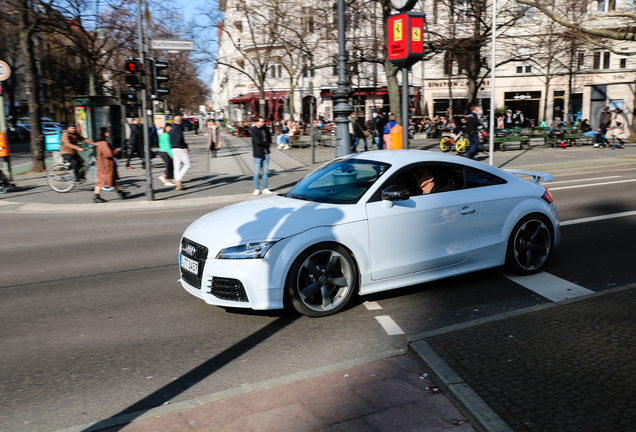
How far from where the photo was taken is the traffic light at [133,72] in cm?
1345

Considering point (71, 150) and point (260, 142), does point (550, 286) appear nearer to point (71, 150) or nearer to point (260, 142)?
point (260, 142)

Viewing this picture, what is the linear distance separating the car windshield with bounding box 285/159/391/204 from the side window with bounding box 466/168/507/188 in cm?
96

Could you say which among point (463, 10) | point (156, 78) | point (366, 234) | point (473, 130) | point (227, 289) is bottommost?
point (227, 289)

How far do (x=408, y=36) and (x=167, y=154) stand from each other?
7.35m

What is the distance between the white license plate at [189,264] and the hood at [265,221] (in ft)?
0.67

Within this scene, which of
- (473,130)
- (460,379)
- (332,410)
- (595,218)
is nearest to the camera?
(332,410)

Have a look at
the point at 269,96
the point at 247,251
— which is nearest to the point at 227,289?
the point at 247,251

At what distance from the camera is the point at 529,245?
656cm

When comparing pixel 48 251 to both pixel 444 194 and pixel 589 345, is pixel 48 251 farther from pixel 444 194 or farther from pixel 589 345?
pixel 589 345

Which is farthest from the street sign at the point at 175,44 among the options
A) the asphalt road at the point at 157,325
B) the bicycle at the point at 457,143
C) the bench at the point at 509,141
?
the bench at the point at 509,141

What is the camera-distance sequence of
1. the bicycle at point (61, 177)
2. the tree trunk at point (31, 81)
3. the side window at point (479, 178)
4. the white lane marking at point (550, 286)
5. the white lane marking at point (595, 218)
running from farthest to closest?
1. the tree trunk at point (31, 81)
2. the bicycle at point (61, 177)
3. the white lane marking at point (595, 218)
4. the side window at point (479, 178)
5. the white lane marking at point (550, 286)

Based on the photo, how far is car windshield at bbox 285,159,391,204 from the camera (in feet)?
19.0

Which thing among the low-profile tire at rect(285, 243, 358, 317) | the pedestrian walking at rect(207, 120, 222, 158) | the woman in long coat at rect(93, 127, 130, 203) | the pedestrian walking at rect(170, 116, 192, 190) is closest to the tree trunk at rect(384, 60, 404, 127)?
the pedestrian walking at rect(207, 120, 222, 158)

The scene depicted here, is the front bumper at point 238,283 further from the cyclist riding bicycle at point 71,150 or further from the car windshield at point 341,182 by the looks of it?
the cyclist riding bicycle at point 71,150
